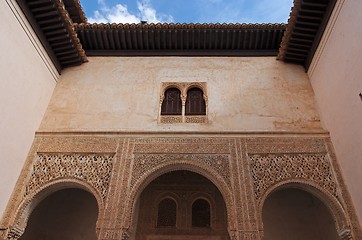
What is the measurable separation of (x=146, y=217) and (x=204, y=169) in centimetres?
196

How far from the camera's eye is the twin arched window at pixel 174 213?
221 inches

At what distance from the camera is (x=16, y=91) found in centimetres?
440

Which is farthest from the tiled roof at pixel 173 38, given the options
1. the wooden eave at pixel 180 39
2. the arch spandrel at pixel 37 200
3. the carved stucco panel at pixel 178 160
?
the arch spandrel at pixel 37 200

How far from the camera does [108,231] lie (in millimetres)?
3947

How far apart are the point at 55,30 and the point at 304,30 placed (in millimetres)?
4417

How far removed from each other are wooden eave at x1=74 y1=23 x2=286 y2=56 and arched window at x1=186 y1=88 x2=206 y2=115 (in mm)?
915

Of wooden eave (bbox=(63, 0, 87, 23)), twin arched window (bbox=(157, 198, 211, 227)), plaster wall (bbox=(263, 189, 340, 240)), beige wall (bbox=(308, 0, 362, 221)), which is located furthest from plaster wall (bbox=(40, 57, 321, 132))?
twin arched window (bbox=(157, 198, 211, 227))

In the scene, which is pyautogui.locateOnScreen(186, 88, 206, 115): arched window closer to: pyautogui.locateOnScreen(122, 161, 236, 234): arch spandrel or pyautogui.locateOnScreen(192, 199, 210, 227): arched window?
pyautogui.locateOnScreen(122, 161, 236, 234): arch spandrel

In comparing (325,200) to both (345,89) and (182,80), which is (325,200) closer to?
(345,89)

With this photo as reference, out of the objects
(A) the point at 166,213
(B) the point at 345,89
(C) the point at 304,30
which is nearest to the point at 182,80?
(C) the point at 304,30

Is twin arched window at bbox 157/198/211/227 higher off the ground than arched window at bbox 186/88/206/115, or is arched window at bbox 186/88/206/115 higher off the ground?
arched window at bbox 186/88/206/115

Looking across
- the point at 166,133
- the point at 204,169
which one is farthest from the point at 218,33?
the point at 204,169

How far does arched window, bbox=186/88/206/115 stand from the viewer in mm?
5258

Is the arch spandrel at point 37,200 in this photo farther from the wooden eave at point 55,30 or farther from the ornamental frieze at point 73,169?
the wooden eave at point 55,30
